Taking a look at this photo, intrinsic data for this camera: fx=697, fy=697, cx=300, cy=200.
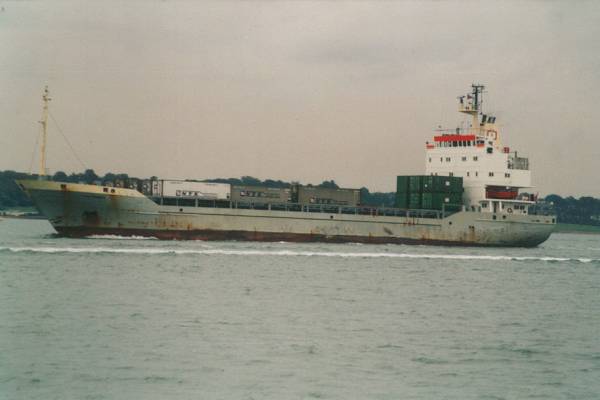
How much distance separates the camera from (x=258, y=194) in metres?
55.2

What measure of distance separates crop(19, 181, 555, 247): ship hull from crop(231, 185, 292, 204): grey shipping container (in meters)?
1.82

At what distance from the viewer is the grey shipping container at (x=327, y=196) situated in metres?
56.7

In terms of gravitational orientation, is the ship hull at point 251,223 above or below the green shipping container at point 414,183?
below

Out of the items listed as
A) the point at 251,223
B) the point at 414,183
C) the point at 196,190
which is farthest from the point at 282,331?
the point at 414,183

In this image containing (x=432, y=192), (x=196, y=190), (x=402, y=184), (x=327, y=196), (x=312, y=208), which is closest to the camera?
(x=196, y=190)

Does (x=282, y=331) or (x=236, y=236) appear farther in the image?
(x=236, y=236)

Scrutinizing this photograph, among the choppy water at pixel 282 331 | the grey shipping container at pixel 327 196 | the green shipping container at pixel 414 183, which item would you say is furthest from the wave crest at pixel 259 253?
the green shipping container at pixel 414 183

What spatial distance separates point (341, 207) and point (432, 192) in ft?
28.8

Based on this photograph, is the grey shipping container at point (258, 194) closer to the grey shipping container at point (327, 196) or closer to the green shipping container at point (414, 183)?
the grey shipping container at point (327, 196)

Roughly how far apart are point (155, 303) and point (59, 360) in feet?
27.5

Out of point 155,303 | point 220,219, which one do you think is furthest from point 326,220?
point 155,303

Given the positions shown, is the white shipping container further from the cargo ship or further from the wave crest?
the wave crest

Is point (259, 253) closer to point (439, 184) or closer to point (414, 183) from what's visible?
point (414, 183)

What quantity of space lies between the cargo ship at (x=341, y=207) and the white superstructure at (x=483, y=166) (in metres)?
0.09
